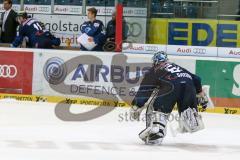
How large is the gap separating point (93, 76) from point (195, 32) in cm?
202

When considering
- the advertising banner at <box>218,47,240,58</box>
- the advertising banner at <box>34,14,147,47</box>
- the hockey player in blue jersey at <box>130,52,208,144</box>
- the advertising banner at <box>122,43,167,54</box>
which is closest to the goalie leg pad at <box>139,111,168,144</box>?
the hockey player in blue jersey at <box>130,52,208,144</box>

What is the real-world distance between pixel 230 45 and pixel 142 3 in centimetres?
172

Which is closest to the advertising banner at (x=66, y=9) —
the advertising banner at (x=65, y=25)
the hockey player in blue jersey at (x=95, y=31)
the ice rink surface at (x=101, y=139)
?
the advertising banner at (x=65, y=25)

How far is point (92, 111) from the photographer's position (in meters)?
11.1

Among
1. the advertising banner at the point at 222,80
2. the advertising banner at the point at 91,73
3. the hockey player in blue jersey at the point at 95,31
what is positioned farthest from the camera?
the hockey player in blue jersey at the point at 95,31

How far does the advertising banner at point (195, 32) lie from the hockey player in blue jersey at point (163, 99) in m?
3.46

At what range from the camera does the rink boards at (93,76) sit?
37.7 feet

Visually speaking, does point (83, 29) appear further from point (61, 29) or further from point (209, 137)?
point (209, 137)

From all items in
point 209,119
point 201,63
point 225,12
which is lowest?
point 209,119

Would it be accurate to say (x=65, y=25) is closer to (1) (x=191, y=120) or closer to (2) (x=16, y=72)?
(2) (x=16, y=72)

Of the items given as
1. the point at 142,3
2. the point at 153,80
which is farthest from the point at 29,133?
the point at 142,3

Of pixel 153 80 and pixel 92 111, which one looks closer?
pixel 153 80

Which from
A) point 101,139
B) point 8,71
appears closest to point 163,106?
point 101,139

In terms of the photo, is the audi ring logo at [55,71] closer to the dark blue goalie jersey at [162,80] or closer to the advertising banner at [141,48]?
the advertising banner at [141,48]
